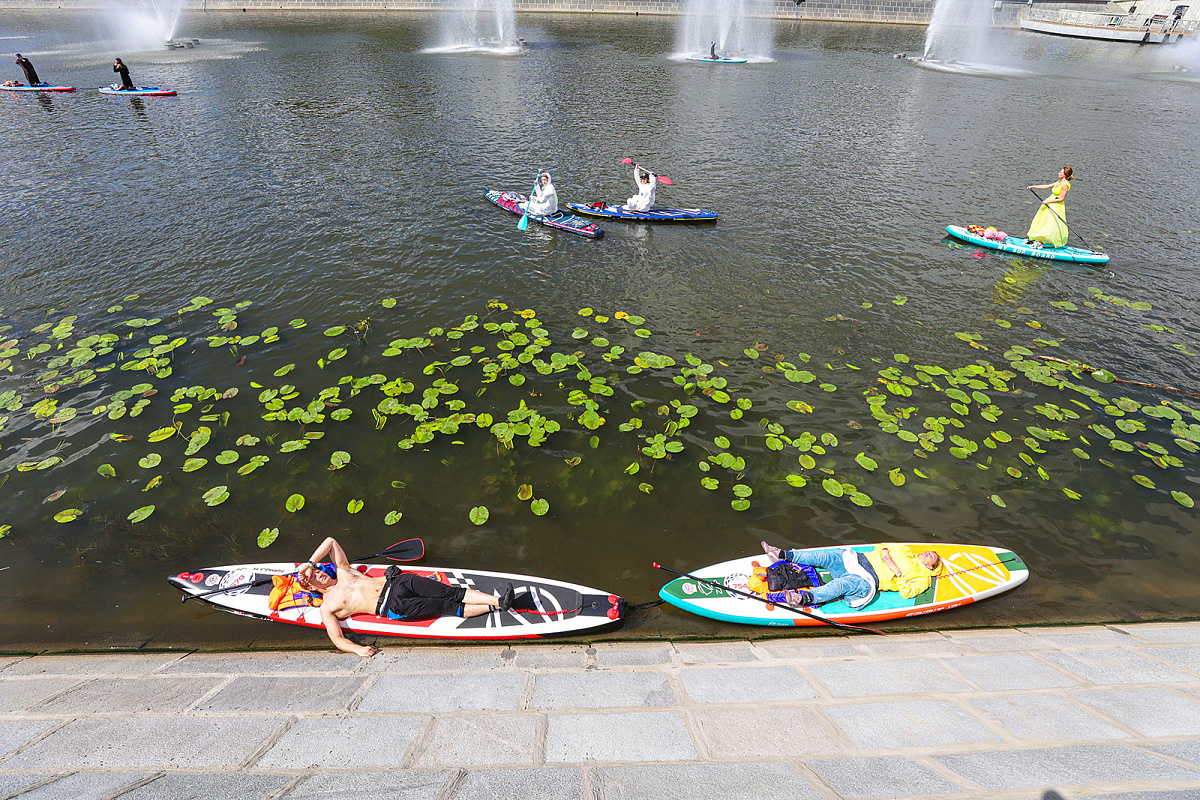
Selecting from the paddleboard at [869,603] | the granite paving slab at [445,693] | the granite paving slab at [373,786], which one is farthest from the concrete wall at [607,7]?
the granite paving slab at [373,786]

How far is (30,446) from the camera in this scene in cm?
1048

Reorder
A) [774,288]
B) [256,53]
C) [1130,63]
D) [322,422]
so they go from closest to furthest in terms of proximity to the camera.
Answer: [322,422]
[774,288]
[256,53]
[1130,63]

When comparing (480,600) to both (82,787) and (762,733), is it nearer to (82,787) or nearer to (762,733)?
(762,733)

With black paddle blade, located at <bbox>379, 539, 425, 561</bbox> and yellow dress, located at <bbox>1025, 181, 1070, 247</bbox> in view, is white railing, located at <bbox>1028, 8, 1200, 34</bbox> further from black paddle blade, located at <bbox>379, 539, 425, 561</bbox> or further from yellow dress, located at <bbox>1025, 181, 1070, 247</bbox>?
black paddle blade, located at <bbox>379, 539, 425, 561</bbox>

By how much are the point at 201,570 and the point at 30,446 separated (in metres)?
5.44

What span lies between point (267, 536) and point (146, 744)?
3970 millimetres

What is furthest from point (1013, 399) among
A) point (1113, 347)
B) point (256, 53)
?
point (256, 53)

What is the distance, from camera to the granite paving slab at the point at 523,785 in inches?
199

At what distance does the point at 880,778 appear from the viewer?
529cm

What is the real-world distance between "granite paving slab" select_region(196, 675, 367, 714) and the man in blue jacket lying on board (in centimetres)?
101

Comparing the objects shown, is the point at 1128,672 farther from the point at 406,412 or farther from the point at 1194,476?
the point at 406,412

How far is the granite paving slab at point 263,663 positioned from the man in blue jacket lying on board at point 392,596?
0.41 m

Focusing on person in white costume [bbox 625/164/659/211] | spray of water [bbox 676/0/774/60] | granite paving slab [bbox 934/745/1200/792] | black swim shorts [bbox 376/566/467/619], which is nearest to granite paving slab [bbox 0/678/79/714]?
black swim shorts [bbox 376/566/467/619]

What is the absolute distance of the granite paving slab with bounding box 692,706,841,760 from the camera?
225 inches
